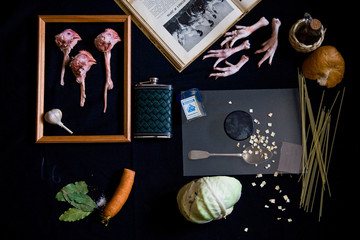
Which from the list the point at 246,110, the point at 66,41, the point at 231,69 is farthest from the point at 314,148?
the point at 66,41

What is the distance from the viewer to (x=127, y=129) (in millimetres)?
939

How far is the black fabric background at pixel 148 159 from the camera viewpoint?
36.8 inches

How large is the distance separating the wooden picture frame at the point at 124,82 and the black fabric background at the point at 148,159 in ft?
0.08

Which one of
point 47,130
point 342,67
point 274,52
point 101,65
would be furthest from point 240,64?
point 47,130

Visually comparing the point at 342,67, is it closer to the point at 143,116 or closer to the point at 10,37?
the point at 143,116

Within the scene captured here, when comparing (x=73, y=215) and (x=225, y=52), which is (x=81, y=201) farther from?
(x=225, y=52)

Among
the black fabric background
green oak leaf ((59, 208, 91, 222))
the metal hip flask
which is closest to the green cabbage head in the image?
the black fabric background

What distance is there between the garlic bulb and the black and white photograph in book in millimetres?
390

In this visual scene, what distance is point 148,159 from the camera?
95 cm

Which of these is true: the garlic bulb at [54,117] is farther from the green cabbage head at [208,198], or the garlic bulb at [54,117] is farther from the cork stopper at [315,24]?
the cork stopper at [315,24]

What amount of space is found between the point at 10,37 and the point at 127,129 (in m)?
0.44

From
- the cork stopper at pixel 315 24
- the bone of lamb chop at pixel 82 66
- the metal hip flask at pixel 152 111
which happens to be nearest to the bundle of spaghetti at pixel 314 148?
the cork stopper at pixel 315 24

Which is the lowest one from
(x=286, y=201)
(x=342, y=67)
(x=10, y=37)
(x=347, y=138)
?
(x=286, y=201)

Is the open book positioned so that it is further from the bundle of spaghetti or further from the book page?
the bundle of spaghetti
